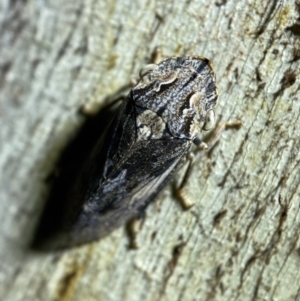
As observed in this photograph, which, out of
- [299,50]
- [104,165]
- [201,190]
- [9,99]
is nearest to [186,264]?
[201,190]

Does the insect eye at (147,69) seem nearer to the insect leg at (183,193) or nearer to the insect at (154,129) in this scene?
the insect at (154,129)

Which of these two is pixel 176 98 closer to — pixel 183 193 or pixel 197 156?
pixel 197 156

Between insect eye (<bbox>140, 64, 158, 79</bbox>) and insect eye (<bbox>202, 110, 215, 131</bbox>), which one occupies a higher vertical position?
insect eye (<bbox>140, 64, 158, 79</bbox>)

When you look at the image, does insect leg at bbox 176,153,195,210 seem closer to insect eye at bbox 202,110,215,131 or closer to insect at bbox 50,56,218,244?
insect at bbox 50,56,218,244

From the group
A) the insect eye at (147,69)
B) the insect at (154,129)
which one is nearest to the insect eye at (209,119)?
the insect at (154,129)

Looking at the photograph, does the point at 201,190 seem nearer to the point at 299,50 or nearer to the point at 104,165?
the point at 104,165

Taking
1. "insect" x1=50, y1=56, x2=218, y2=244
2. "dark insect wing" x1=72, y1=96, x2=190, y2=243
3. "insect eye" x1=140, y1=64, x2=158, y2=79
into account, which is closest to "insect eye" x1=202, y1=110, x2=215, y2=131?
"insect" x1=50, y1=56, x2=218, y2=244
